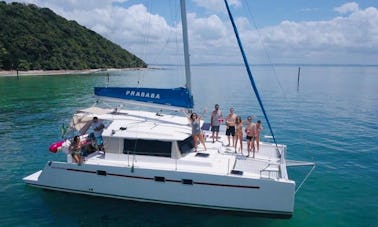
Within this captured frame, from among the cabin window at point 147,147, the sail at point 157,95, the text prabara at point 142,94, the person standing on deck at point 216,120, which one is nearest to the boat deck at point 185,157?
the cabin window at point 147,147

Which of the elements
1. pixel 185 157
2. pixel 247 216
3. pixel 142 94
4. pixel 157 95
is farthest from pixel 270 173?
pixel 142 94

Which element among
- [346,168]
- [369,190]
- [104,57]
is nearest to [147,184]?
[369,190]

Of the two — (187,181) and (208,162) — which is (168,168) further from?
(208,162)

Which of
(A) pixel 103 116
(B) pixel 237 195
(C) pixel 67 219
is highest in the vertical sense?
(A) pixel 103 116

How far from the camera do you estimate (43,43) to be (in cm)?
10012

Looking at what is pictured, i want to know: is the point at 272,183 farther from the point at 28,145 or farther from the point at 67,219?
the point at 28,145

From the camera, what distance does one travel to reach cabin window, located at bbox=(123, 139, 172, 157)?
1098cm

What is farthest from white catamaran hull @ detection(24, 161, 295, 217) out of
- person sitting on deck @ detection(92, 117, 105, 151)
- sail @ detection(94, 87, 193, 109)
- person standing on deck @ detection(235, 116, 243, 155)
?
sail @ detection(94, 87, 193, 109)

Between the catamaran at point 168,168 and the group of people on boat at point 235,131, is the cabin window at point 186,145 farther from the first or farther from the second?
the group of people on boat at point 235,131

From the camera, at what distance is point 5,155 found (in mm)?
16172

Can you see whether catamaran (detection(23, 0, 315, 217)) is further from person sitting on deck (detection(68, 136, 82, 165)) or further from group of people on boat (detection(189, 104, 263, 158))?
group of people on boat (detection(189, 104, 263, 158))

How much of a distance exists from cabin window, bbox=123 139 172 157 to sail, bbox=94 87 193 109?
1.77 m

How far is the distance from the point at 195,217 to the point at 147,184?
1896 millimetres

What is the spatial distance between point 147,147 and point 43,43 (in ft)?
335
